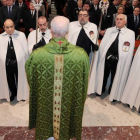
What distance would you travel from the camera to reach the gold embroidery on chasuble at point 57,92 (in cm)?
277

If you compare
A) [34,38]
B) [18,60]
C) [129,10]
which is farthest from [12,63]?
[129,10]

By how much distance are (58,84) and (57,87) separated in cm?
6

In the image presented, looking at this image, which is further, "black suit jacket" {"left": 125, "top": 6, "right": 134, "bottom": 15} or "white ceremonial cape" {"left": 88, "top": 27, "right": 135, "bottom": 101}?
"black suit jacket" {"left": 125, "top": 6, "right": 134, "bottom": 15}

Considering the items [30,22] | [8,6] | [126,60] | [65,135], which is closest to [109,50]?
[126,60]

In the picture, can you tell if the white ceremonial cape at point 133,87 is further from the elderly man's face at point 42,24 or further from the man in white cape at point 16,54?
the man in white cape at point 16,54

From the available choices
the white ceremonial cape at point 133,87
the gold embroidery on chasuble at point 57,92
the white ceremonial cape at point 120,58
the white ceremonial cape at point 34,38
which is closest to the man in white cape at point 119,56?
the white ceremonial cape at point 120,58

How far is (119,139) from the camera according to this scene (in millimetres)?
4098

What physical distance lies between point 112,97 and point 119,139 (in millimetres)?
1338

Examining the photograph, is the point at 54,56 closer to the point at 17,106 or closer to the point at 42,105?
the point at 42,105

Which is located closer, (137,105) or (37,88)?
(37,88)

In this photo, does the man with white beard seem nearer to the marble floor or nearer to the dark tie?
the dark tie

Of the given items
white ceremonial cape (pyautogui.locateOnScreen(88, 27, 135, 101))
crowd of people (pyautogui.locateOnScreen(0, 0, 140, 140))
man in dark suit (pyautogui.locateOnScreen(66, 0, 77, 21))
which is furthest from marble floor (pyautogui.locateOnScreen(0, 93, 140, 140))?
man in dark suit (pyautogui.locateOnScreen(66, 0, 77, 21))

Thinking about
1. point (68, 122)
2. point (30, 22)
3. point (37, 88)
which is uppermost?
point (30, 22)

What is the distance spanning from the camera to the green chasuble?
108 inches
